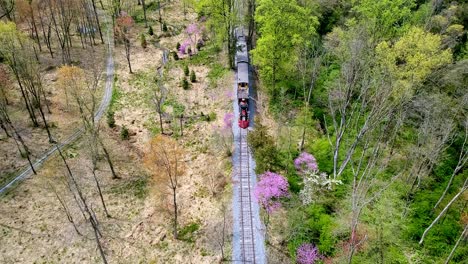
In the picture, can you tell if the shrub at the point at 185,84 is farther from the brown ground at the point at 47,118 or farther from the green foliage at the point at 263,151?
the green foliage at the point at 263,151

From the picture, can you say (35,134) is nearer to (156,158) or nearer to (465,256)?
(156,158)

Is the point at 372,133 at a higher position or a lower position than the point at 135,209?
higher

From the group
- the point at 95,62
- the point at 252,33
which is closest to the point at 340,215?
the point at 252,33

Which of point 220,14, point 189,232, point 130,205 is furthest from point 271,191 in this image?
point 220,14

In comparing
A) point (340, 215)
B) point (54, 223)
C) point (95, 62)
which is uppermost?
point (95, 62)

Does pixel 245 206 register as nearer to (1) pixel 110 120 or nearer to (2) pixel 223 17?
(1) pixel 110 120

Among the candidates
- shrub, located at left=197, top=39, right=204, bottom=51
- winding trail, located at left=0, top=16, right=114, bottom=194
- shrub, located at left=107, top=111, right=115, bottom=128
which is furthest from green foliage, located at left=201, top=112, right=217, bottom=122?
shrub, located at left=197, top=39, right=204, bottom=51
